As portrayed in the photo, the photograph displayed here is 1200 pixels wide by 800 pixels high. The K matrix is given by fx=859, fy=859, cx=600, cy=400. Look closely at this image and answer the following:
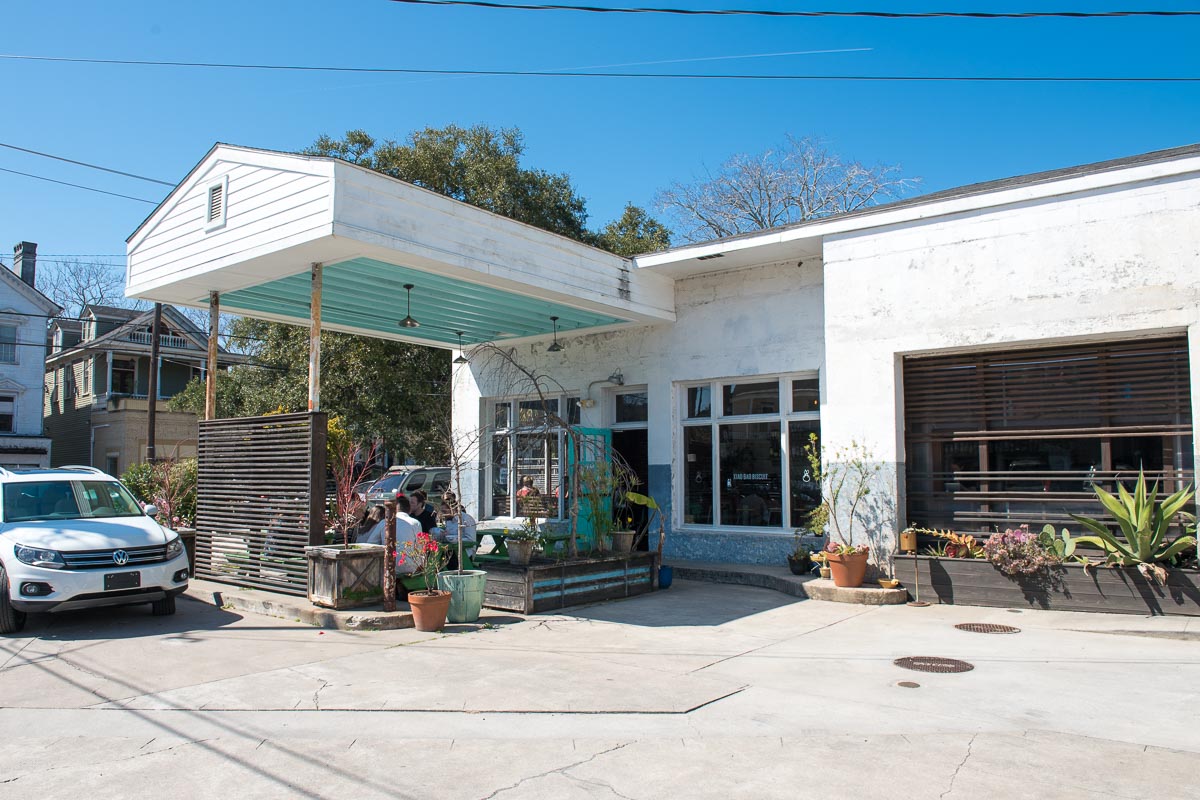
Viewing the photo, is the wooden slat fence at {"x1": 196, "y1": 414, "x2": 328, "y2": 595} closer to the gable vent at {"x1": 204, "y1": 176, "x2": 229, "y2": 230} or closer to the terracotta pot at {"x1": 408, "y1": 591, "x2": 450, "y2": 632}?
the terracotta pot at {"x1": 408, "y1": 591, "x2": 450, "y2": 632}

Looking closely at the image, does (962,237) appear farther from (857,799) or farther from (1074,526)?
(857,799)

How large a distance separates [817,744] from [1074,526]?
21.0 ft

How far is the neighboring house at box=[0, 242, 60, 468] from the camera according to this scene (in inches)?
1256

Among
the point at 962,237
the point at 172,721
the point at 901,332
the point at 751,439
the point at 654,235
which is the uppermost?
the point at 654,235

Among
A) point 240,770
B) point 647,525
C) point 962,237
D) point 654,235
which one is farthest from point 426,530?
point 654,235

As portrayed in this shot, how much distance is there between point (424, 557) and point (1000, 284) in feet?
24.5

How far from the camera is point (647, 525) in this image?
45.2ft

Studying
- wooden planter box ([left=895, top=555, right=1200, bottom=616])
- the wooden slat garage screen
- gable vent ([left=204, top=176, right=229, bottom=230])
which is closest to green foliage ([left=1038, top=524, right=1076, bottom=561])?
wooden planter box ([left=895, top=555, right=1200, bottom=616])

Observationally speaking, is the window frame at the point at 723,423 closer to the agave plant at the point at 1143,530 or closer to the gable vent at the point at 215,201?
the agave plant at the point at 1143,530

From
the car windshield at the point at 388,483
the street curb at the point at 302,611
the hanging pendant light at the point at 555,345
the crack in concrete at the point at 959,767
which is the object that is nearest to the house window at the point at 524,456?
the hanging pendant light at the point at 555,345

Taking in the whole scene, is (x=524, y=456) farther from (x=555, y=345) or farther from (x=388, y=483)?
(x=388, y=483)

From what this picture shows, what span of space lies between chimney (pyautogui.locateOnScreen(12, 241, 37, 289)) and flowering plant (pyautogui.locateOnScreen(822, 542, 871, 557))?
37008 mm

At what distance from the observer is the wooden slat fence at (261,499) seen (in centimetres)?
1009

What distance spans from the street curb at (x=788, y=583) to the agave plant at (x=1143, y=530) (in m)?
2.29
